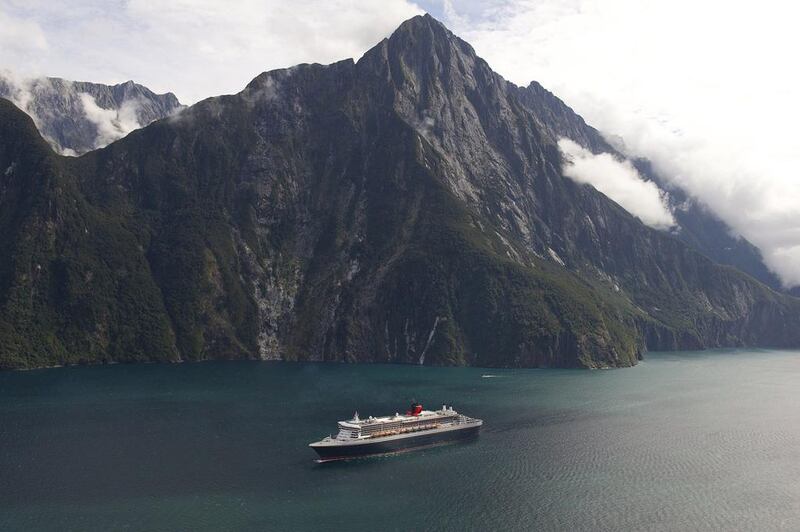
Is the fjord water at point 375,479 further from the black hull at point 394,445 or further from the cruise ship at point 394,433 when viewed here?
the cruise ship at point 394,433

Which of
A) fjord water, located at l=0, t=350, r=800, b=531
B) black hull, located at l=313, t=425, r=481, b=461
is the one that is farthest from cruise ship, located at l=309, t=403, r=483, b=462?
fjord water, located at l=0, t=350, r=800, b=531

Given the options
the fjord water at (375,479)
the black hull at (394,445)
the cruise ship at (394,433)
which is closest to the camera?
the fjord water at (375,479)

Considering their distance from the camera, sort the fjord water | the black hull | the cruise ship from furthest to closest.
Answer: the cruise ship
the black hull
the fjord water

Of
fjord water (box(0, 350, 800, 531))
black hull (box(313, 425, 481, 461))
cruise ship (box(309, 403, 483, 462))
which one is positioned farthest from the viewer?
cruise ship (box(309, 403, 483, 462))

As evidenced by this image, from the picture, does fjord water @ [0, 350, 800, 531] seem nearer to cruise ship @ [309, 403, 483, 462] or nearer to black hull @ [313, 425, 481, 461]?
black hull @ [313, 425, 481, 461]

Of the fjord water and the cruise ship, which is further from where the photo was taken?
the cruise ship

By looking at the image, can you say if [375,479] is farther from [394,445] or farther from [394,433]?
[394,433]

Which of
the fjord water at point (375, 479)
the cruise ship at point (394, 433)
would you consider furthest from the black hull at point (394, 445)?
the fjord water at point (375, 479)

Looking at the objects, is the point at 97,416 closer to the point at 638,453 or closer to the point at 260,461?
the point at 260,461
